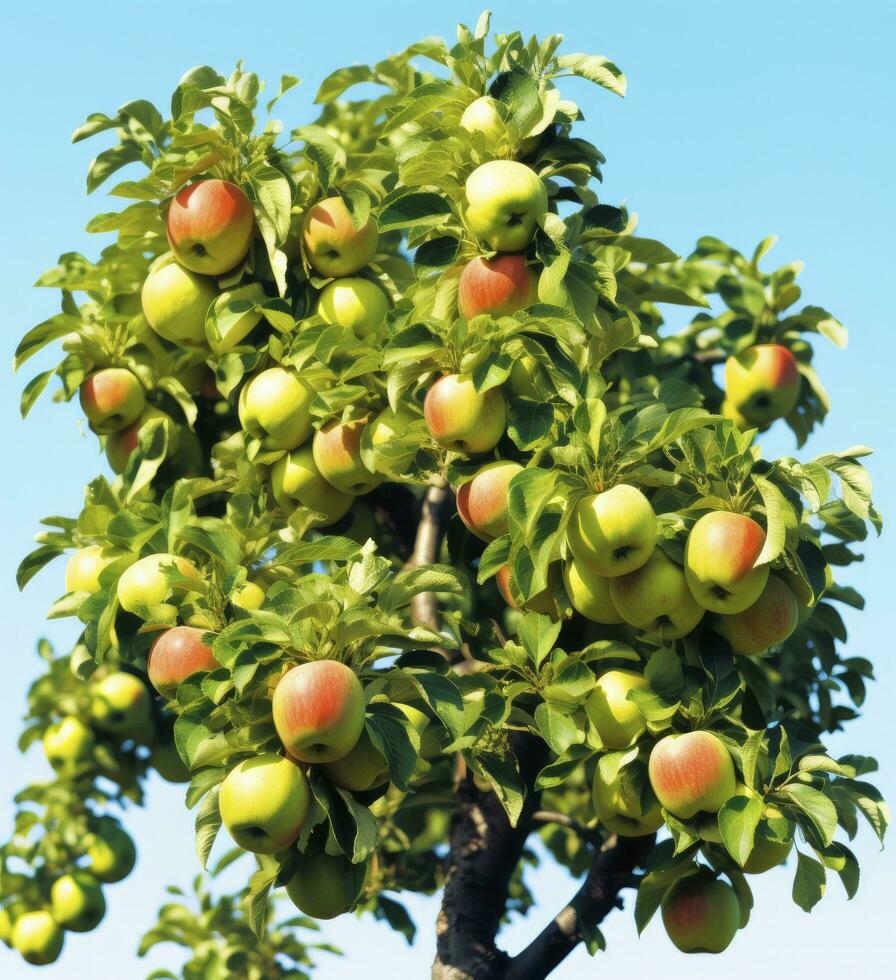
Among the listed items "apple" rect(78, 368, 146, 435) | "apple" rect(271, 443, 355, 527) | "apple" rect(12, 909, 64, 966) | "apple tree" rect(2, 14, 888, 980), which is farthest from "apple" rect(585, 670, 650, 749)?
"apple" rect(12, 909, 64, 966)

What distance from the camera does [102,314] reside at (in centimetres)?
559

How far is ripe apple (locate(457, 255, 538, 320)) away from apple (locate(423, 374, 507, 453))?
289 millimetres

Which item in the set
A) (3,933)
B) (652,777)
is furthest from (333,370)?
(3,933)

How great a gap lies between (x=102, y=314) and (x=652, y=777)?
2894mm

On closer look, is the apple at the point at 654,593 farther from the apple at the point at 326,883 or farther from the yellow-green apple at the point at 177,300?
the yellow-green apple at the point at 177,300

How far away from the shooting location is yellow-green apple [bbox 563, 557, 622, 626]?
4.44 metres

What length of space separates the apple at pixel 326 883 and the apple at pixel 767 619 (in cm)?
144

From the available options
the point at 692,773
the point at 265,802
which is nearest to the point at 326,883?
the point at 265,802

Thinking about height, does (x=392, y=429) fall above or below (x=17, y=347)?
below

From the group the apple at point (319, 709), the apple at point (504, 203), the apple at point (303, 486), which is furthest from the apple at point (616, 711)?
the apple at point (504, 203)

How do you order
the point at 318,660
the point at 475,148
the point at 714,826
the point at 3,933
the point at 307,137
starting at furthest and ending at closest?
the point at 3,933, the point at 307,137, the point at 475,148, the point at 714,826, the point at 318,660

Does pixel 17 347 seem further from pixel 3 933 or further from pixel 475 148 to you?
pixel 3 933

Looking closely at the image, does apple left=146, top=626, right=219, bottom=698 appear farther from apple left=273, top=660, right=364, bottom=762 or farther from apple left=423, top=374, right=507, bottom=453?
apple left=423, top=374, right=507, bottom=453

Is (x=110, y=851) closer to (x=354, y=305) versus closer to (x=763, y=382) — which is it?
(x=354, y=305)
